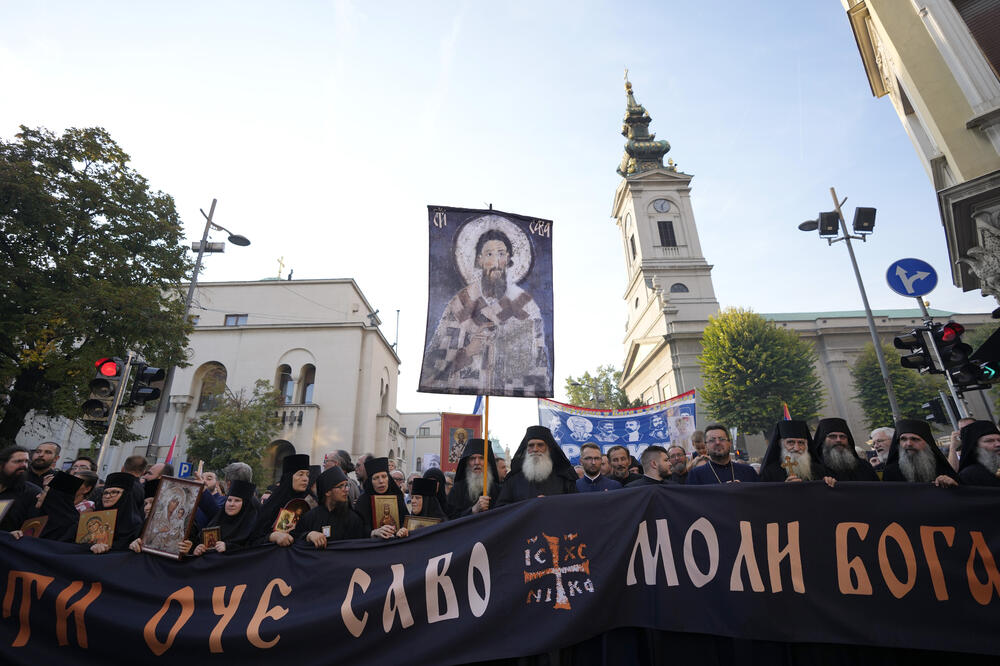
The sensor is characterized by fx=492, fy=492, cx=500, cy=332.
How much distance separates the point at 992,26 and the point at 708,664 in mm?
13670

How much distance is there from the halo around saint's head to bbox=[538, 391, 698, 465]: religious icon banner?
32.2 feet

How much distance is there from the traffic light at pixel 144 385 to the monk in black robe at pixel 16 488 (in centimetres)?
353

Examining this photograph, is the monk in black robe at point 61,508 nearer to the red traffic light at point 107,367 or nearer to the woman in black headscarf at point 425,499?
the woman in black headscarf at point 425,499

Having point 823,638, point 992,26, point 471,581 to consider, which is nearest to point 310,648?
point 471,581

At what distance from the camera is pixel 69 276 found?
13906mm

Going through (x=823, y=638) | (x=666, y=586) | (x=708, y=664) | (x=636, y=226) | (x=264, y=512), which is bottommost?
(x=708, y=664)

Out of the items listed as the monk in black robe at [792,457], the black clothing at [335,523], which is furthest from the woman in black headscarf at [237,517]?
the monk in black robe at [792,457]

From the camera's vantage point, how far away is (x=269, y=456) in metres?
29.2

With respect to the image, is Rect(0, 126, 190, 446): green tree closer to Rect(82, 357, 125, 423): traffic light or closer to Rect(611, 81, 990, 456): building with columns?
Rect(82, 357, 125, 423): traffic light

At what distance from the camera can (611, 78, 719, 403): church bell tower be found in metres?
40.8

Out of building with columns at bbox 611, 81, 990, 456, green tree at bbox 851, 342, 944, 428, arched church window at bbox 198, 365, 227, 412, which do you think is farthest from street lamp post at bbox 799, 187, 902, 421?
arched church window at bbox 198, 365, 227, 412

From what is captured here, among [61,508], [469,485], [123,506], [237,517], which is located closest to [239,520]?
[237,517]

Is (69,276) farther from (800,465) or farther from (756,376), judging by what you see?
(756,376)

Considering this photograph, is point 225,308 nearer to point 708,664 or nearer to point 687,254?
point 708,664
